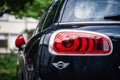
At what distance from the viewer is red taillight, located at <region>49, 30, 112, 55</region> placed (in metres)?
4.36

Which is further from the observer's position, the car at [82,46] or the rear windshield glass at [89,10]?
the rear windshield glass at [89,10]

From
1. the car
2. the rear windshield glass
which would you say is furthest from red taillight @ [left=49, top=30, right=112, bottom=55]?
the rear windshield glass

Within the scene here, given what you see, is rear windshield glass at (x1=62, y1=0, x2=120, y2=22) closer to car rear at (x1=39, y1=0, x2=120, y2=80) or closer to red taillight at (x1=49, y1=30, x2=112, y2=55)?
car rear at (x1=39, y1=0, x2=120, y2=80)

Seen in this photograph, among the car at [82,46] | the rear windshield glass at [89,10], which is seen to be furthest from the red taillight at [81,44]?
the rear windshield glass at [89,10]

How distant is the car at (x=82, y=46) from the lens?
436cm

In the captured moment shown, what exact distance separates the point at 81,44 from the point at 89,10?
0.46 metres

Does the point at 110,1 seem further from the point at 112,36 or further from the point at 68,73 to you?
the point at 68,73

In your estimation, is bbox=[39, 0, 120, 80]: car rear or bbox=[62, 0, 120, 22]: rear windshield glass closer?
bbox=[39, 0, 120, 80]: car rear

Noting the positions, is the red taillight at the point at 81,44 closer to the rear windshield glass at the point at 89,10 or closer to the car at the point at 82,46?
the car at the point at 82,46

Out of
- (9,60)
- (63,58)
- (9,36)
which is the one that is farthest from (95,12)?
(9,36)

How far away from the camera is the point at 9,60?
43812 millimetres

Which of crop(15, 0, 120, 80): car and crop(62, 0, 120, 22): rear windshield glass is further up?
crop(62, 0, 120, 22): rear windshield glass

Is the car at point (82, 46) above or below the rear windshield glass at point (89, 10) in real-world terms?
below

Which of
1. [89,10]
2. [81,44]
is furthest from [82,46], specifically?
[89,10]
